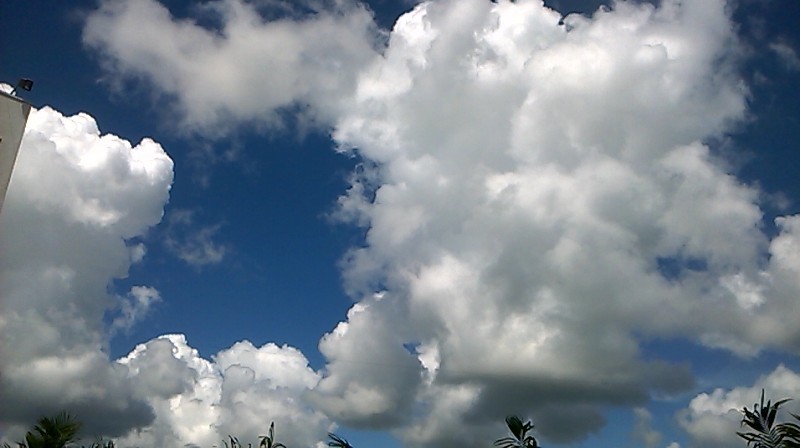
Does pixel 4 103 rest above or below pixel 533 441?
above

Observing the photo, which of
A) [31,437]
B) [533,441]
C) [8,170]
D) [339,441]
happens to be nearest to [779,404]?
[533,441]

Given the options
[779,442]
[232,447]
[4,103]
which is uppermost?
[4,103]

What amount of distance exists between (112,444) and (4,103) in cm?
1219

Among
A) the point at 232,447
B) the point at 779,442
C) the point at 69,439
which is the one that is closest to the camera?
the point at 779,442

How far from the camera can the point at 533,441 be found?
64.8 feet

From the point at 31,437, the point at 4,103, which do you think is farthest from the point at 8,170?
the point at 31,437

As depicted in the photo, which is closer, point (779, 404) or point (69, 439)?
point (779, 404)

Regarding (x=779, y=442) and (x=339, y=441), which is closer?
(x=779, y=442)

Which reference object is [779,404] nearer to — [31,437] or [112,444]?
[112,444]

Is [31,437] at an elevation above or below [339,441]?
above

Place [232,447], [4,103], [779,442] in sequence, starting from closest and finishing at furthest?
[779,442]
[4,103]
[232,447]

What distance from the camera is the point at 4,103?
18953 millimetres

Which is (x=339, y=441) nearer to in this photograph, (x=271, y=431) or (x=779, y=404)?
(x=271, y=431)

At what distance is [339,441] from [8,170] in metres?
11.3
